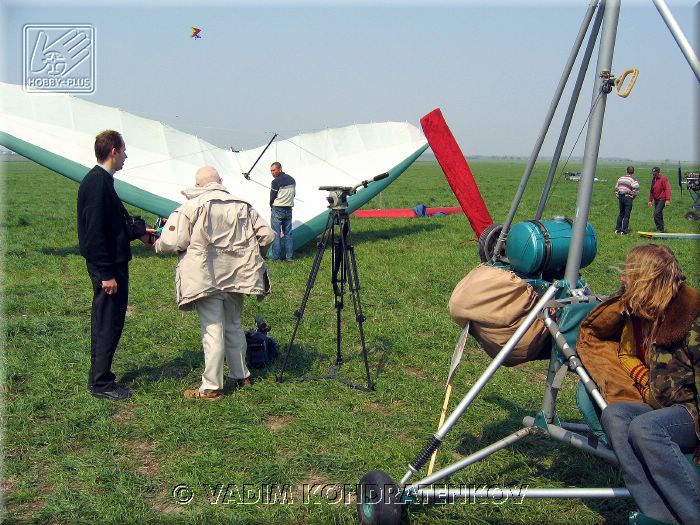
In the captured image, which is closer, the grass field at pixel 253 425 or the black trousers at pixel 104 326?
the grass field at pixel 253 425

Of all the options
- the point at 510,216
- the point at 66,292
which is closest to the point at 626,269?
the point at 510,216

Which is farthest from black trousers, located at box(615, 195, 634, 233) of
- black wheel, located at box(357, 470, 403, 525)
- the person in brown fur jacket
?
black wheel, located at box(357, 470, 403, 525)

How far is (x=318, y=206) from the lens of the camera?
535 inches

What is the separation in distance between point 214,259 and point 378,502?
108 inches

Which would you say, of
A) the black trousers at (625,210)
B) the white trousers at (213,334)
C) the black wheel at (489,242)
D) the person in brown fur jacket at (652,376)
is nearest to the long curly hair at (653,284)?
the person in brown fur jacket at (652,376)

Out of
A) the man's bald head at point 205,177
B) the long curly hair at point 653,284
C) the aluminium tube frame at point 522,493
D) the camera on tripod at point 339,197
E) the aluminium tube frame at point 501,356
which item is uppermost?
the man's bald head at point 205,177

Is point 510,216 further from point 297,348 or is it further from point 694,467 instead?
point 297,348

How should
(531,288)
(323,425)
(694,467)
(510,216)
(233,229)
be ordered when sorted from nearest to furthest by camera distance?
(694,467) → (531,288) → (510,216) → (323,425) → (233,229)

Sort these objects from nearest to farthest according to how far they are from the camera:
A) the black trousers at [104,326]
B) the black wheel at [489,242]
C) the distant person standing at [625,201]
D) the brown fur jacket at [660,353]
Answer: the brown fur jacket at [660,353], the black wheel at [489,242], the black trousers at [104,326], the distant person standing at [625,201]

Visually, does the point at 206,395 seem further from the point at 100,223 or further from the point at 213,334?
the point at 100,223

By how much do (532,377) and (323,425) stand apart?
236cm

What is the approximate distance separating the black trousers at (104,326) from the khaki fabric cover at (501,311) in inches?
125

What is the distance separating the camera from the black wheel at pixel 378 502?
3.42m

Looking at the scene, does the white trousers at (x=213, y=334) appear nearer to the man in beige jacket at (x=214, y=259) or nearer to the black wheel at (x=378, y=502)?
the man in beige jacket at (x=214, y=259)
